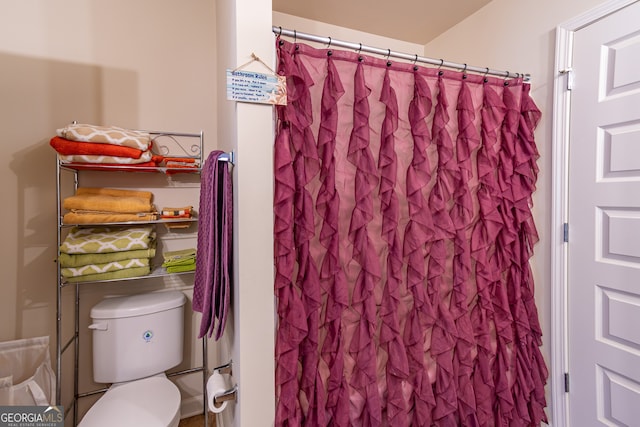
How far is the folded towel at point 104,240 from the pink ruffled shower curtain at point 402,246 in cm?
98

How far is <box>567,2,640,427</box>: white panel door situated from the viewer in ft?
3.64

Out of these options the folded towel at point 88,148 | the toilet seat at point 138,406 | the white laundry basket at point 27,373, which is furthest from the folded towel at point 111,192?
the toilet seat at point 138,406

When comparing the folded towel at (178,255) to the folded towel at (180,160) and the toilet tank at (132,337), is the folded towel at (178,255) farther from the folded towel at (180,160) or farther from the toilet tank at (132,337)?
the folded towel at (180,160)

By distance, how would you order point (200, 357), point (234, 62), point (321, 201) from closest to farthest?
point (234, 62)
point (321, 201)
point (200, 357)

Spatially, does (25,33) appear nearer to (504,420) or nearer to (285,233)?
(285,233)

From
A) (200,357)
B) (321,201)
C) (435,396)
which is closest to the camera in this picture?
(321,201)

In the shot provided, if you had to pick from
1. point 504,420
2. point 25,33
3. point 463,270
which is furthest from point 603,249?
point 25,33

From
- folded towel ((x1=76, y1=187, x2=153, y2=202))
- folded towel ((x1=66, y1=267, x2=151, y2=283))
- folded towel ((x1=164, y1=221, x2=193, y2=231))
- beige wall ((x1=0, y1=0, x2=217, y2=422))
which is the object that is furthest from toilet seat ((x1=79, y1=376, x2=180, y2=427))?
folded towel ((x1=76, y1=187, x2=153, y2=202))

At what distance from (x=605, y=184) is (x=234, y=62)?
5.39ft

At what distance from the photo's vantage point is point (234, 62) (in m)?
0.88

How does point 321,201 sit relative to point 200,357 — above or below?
above

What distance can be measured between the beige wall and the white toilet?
255 mm

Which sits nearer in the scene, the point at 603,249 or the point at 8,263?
the point at 603,249

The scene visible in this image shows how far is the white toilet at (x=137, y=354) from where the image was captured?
4.11ft
